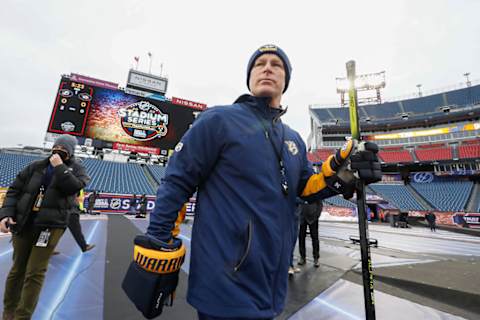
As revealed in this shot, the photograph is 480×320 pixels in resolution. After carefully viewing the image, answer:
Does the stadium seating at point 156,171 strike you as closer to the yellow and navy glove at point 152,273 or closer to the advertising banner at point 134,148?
the advertising banner at point 134,148

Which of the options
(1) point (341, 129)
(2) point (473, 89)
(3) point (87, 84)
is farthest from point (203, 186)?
(2) point (473, 89)

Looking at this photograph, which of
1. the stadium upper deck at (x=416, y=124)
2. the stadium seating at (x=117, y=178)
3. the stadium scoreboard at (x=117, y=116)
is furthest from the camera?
the stadium upper deck at (x=416, y=124)

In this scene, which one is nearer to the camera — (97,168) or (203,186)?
(203,186)

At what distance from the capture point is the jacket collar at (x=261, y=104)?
1.28 meters

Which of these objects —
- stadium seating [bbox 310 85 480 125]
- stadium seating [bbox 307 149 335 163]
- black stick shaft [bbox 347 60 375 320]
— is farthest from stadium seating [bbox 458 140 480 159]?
black stick shaft [bbox 347 60 375 320]

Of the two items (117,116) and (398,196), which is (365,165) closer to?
(117,116)

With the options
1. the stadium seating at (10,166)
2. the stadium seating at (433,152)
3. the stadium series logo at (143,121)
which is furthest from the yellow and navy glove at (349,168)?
the stadium seating at (433,152)

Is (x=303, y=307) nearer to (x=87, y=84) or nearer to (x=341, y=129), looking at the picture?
(x=87, y=84)

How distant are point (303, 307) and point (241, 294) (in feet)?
5.85

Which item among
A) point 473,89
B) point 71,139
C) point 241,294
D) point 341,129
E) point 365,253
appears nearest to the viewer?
point 241,294

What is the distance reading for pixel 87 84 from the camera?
1666 centimetres

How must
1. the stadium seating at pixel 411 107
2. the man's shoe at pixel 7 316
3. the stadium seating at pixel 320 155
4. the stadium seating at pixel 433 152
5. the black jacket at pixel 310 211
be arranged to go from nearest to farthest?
the man's shoe at pixel 7 316
the black jacket at pixel 310 211
the stadium seating at pixel 433 152
the stadium seating at pixel 411 107
the stadium seating at pixel 320 155

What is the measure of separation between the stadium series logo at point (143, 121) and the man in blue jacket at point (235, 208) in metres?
18.4

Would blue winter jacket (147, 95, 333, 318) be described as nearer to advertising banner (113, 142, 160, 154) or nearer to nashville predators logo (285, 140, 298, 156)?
nashville predators logo (285, 140, 298, 156)
